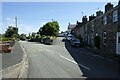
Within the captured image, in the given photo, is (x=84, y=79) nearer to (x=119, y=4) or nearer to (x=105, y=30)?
(x=119, y=4)

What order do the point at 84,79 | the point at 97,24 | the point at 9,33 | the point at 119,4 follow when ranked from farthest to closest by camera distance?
the point at 9,33 → the point at 97,24 → the point at 119,4 → the point at 84,79

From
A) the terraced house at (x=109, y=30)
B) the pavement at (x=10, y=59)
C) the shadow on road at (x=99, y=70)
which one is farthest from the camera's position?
the terraced house at (x=109, y=30)

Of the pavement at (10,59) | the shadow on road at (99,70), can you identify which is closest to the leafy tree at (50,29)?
the pavement at (10,59)

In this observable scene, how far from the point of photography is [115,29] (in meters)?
34.7

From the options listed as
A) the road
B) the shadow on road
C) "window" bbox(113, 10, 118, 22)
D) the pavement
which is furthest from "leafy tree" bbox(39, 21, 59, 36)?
the shadow on road

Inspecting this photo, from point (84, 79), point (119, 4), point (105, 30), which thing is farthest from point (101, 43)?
point (84, 79)

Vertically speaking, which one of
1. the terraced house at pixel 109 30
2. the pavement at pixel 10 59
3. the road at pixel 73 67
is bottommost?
the road at pixel 73 67

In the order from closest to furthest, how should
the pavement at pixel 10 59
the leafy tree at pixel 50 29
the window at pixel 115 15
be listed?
1. the pavement at pixel 10 59
2. the window at pixel 115 15
3. the leafy tree at pixel 50 29

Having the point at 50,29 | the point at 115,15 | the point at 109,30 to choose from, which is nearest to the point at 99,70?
the point at 115,15

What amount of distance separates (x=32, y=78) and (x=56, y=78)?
4.56 feet

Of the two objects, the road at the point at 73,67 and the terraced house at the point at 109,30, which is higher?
the terraced house at the point at 109,30

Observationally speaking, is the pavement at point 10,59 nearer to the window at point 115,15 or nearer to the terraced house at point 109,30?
the terraced house at point 109,30

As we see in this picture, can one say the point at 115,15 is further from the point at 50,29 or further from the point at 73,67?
the point at 50,29

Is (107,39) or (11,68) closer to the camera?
(11,68)
